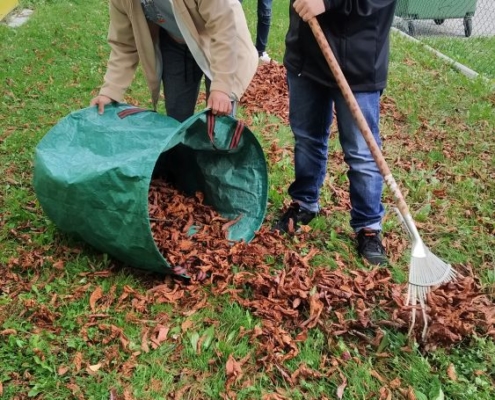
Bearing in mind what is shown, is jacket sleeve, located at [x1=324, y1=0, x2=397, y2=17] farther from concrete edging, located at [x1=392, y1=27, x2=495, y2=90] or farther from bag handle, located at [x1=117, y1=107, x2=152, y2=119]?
concrete edging, located at [x1=392, y1=27, x2=495, y2=90]

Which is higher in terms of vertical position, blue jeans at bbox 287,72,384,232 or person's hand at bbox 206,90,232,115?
person's hand at bbox 206,90,232,115

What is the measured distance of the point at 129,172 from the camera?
7.30ft

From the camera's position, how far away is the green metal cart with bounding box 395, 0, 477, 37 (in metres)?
8.58

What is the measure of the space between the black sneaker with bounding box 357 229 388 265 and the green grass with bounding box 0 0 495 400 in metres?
0.07

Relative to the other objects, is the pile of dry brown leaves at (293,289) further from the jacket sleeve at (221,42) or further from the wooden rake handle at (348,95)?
the jacket sleeve at (221,42)

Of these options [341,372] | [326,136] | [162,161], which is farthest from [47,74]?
[341,372]

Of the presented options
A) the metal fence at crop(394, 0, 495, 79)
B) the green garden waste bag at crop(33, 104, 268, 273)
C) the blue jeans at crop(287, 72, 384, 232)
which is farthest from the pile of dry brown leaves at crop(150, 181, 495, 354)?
the metal fence at crop(394, 0, 495, 79)

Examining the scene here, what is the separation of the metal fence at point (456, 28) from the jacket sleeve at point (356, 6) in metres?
4.10

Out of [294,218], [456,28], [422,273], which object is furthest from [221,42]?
[456,28]

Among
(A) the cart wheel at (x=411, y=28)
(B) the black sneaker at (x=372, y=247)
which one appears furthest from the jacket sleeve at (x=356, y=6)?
(A) the cart wheel at (x=411, y=28)

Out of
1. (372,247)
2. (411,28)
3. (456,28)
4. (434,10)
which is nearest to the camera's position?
(372,247)

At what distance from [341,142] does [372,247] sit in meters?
0.57

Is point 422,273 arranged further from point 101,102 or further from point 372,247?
point 101,102

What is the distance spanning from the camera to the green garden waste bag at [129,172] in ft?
7.43
